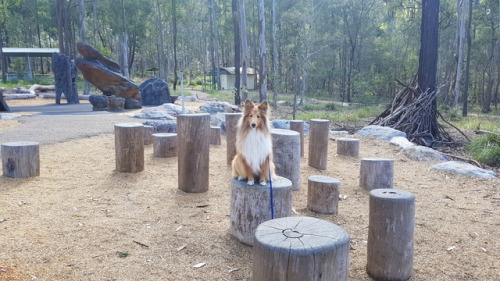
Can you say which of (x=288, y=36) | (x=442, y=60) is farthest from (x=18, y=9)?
(x=442, y=60)

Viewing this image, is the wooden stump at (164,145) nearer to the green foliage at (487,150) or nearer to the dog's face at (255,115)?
the dog's face at (255,115)

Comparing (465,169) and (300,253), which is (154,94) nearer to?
(465,169)

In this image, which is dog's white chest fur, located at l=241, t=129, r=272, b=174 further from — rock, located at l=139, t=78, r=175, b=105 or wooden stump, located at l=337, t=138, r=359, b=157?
rock, located at l=139, t=78, r=175, b=105

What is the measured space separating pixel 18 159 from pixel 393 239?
5.11 m

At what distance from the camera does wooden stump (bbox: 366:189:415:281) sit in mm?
2994

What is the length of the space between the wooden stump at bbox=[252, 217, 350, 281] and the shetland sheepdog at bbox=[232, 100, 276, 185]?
1.10 metres

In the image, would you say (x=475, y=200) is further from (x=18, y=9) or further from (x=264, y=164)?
(x=18, y=9)

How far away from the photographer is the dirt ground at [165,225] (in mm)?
3033

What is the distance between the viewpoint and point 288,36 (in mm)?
27016

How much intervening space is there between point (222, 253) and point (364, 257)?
1342 millimetres

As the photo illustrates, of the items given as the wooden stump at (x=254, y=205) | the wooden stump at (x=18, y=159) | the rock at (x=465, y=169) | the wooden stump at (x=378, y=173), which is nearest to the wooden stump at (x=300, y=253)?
the wooden stump at (x=254, y=205)

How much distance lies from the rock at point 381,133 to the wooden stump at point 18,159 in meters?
7.90

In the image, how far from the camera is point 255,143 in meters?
3.46

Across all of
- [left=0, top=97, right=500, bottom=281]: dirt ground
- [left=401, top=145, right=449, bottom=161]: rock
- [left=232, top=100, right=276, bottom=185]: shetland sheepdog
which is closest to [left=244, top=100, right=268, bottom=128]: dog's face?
[left=232, top=100, right=276, bottom=185]: shetland sheepdog
